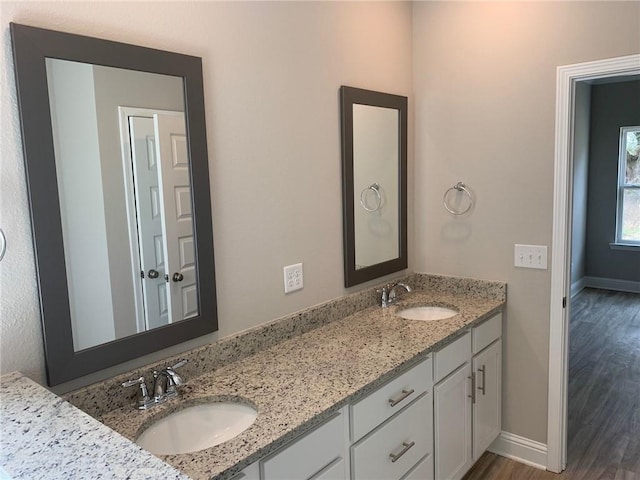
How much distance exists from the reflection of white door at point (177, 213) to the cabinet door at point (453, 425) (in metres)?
1.14

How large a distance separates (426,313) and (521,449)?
906 mm

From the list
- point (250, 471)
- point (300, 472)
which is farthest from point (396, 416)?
point (250, 471)

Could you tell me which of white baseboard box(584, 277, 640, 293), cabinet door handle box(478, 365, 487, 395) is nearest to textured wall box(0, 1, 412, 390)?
cabinet door handle box(478, 365, 487, 395)

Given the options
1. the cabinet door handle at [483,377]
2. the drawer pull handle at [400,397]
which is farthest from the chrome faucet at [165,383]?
the cabinet door handle at [483,377]

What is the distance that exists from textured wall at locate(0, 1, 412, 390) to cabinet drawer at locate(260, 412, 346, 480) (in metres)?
0.56

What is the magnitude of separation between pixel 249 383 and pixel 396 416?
23.4 inches

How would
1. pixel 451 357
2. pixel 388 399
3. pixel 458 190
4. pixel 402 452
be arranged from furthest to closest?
pixel 458 190, pixel 451 357, pixel 402 452, pixel 388 399

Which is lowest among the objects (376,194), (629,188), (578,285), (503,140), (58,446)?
(578,285)

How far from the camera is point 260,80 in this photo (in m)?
1.96

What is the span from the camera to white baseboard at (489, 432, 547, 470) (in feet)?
8.68

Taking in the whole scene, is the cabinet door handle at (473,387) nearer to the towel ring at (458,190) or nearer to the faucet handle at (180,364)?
the towel ring at (458,190)

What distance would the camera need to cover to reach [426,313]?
2697 mm

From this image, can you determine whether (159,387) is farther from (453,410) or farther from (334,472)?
(453,410)

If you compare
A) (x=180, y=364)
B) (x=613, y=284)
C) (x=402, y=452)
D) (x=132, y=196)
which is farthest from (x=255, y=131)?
(x=613, y=284)
